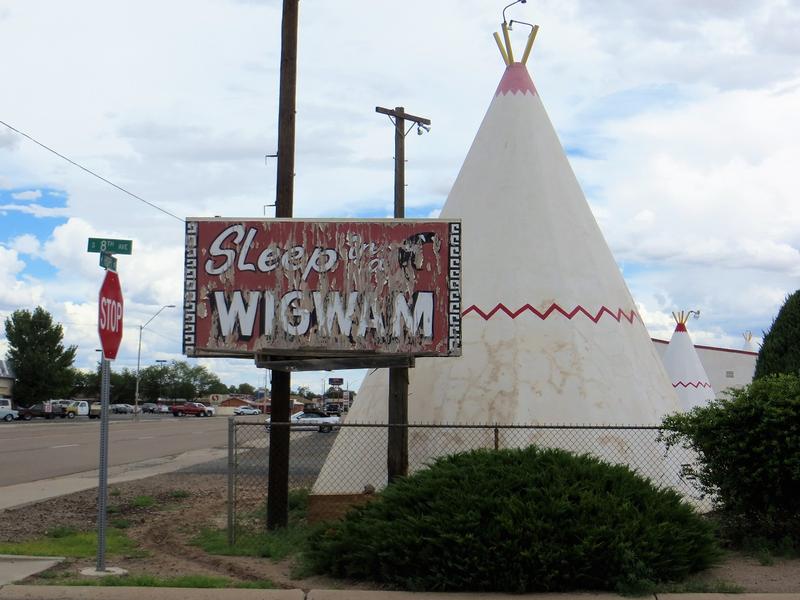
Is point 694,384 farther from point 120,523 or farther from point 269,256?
point 269,256

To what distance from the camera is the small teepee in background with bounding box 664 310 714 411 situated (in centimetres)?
2264

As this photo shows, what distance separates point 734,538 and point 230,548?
177 inches

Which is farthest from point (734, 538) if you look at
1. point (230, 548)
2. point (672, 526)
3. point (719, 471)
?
point (230, 548)

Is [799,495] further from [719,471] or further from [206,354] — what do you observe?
[206,354]

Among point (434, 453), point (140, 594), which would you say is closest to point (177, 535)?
point (434, 453)

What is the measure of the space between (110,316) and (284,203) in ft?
9.92

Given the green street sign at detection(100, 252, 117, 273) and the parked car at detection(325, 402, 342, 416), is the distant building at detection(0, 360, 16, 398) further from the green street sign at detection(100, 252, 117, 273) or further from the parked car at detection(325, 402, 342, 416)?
the green street sign at detection(100, 252, 117, 273)

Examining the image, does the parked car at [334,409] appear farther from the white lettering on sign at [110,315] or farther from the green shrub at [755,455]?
the white lettering on sign at [110,315]

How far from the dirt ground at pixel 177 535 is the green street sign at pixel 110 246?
2529mm

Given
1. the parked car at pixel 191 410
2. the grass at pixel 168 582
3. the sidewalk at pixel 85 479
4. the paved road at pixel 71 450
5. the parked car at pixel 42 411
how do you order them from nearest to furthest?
1. the grass at pixel 168 582
2. the sidewalk at pixel 85 479
3. the paved road at pixel 71 450
4. the parked car at pixel 42 411
5. the parked car at pixel 191 410

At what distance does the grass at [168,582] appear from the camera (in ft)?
20.6

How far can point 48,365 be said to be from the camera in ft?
218

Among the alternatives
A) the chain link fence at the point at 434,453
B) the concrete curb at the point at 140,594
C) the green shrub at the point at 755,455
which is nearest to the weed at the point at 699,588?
the green shrub at the point at 755,455

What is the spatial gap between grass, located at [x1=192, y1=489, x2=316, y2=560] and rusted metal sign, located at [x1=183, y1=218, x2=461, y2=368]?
1.77 m
